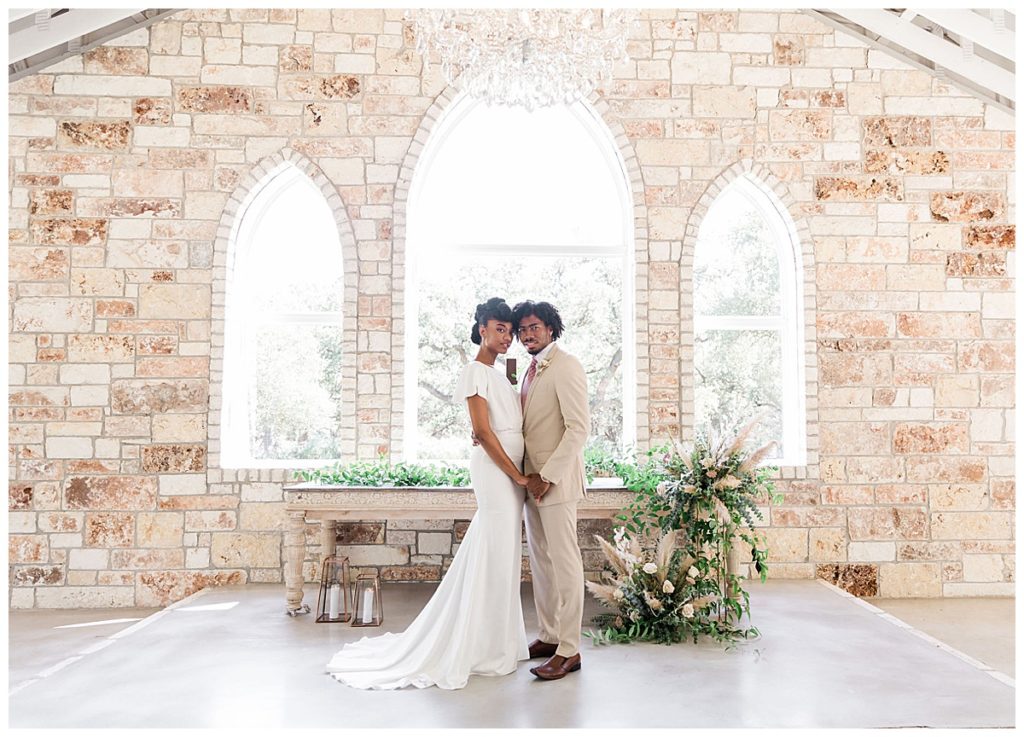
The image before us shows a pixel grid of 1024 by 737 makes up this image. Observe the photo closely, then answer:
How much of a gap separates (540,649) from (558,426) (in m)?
1.14

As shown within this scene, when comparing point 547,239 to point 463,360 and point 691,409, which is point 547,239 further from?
point 691,409

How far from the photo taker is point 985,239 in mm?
5840

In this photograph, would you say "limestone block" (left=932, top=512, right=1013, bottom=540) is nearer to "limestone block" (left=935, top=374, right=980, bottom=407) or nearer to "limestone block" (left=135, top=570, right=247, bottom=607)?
"limestone block" (left=935, top=374, right=980, bottom=407)

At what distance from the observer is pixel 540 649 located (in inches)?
149

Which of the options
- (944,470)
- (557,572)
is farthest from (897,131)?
(557,572)

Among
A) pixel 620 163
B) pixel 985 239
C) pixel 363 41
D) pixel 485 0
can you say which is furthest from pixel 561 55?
pixel 985 239

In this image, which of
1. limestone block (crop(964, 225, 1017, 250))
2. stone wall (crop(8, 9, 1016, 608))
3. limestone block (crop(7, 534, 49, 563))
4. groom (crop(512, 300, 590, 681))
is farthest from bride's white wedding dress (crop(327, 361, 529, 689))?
limestone block (crop(964, 225, 1017, 250))

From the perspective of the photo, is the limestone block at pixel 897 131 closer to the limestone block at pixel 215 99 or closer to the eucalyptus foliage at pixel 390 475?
the eucalyptus foliage at pixel 390 475

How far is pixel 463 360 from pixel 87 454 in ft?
9.48

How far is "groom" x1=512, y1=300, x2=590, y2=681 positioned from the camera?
358 cm

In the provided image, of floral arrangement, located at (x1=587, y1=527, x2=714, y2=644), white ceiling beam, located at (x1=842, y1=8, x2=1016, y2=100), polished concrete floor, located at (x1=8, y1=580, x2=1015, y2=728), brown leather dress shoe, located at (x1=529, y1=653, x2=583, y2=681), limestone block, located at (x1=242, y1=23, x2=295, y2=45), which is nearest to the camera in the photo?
polished concrete floor, located at (x1=8, y1=580, x2=1015, y2=728)

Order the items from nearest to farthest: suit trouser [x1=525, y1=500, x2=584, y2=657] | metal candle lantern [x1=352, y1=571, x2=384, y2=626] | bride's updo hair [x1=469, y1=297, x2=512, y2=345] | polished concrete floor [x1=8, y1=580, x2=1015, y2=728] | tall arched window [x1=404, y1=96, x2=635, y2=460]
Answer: polished concrete floor [x1=8, y1=580, x2=1015, y2=728] < suit trouser [x1=525, y1=500, x2=584, y2=657] < bride's updo hair [x1=469, y1=297, x2=512, y2=345] < metal candle lantern [x1=352, y1=571, x2=384, y2=626] < tall arched window [x1=404, y1=96, x2=635, y2=460]

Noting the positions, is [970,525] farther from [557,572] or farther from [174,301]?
[174,301]

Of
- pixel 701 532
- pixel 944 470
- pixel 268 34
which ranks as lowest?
pixel 701 532
